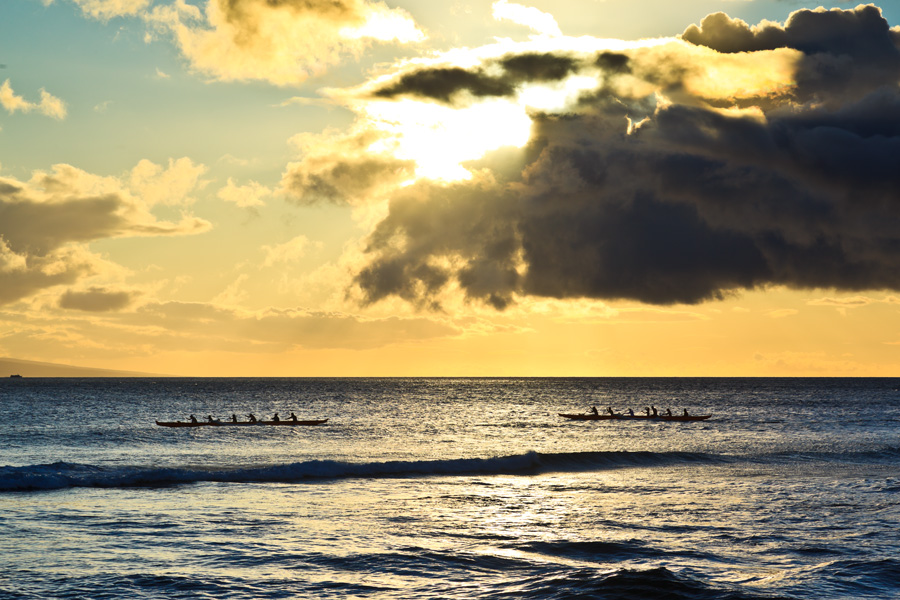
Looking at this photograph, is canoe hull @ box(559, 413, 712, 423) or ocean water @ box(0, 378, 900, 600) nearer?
ocean water @ box(0, 378, 900, 600)

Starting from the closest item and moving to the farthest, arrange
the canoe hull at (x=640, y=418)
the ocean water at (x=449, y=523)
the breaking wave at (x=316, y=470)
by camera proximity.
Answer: the ocean water at (x=449, y=523)
the breaking wave at (x=316, y=470)
the canoe hull at (x=640, y=418)

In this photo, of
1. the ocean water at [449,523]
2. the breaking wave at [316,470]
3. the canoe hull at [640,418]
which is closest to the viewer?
the ocean water at [449,523]

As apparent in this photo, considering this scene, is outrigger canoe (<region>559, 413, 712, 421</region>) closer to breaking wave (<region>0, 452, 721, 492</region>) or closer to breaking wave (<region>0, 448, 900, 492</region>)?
breaking wave (<region>0, 448, 900, 492</region>)

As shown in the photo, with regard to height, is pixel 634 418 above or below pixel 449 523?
below

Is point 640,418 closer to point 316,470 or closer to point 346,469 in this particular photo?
point 346,469

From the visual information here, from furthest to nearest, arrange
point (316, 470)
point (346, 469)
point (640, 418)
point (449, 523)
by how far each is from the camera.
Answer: point (640, 418)
point (346, 469)
point (316, 470)
point (449, 523)

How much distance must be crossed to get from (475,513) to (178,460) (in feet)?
88.4

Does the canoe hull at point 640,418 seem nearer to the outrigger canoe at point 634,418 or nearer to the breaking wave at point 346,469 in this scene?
the outrigger canoe at point 634,418

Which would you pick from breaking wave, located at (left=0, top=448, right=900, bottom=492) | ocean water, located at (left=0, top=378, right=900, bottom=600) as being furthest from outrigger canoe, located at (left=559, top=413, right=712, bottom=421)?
breaking wave, located at (left=0, top=448, right=900, bottom=492)

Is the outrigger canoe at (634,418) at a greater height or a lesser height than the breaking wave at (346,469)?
lesser

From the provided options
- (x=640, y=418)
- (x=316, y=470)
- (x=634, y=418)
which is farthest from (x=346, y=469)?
(x=640, y=418)

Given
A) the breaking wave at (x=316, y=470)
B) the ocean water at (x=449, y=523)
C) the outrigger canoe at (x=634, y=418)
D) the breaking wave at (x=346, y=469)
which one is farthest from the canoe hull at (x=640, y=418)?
the breaking wave at (x=316, y=470)

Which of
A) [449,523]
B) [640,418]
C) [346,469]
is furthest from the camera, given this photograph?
[640,418]

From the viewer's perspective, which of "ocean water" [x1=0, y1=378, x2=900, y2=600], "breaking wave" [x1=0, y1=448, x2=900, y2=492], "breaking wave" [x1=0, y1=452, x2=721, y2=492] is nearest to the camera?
"ocean water" [x1=0, y1=378, x2=900, y2=600]
